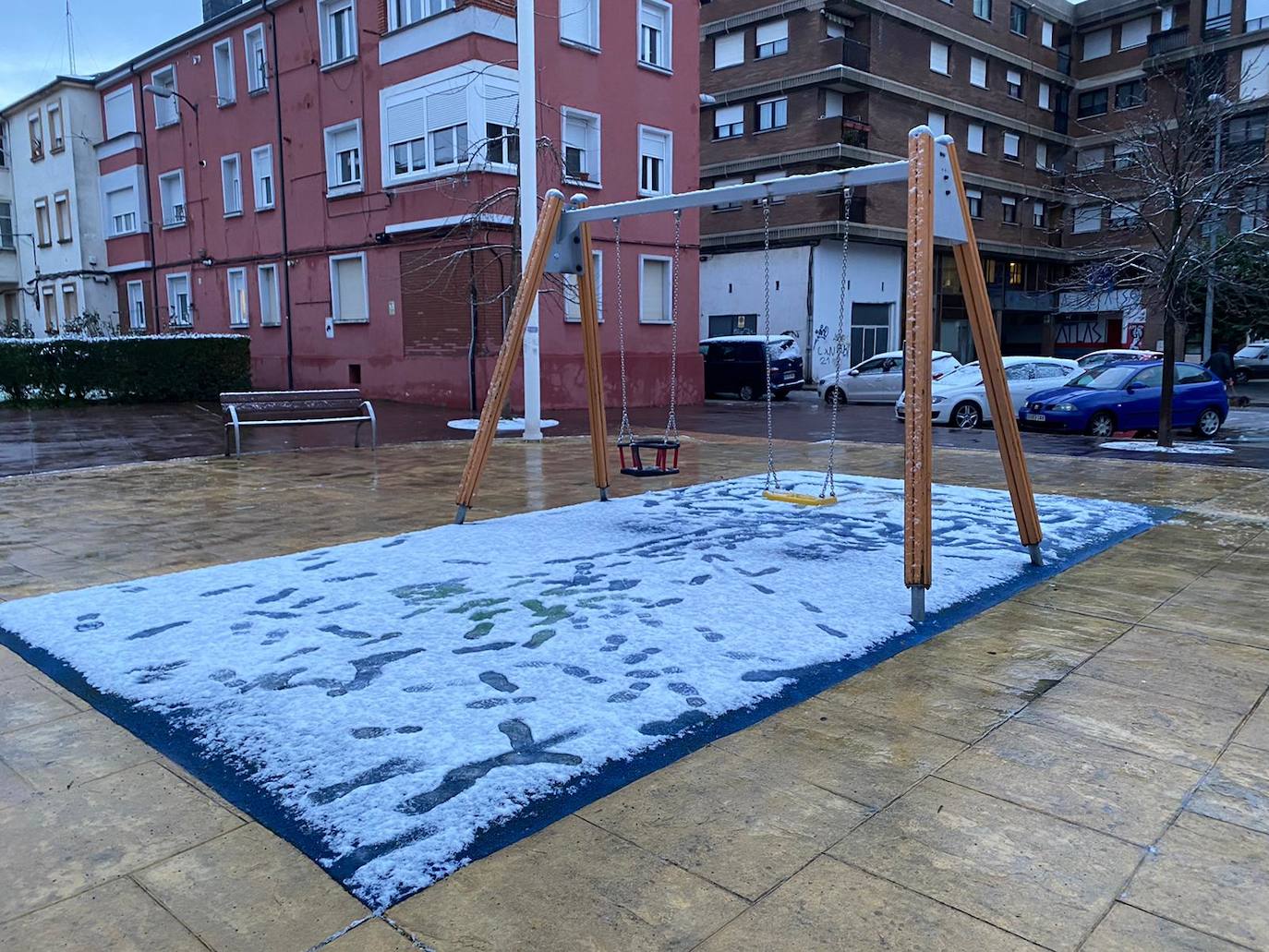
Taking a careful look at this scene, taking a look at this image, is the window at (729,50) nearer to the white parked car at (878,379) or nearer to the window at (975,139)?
the window at (975,139)

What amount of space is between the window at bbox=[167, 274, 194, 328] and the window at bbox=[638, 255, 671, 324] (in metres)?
14.4

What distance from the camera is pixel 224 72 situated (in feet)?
85.9

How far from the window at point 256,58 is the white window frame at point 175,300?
6391 millimetres

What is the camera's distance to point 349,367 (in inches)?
907

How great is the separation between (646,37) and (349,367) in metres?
10.4

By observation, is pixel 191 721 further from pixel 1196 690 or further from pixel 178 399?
pixel 178 399

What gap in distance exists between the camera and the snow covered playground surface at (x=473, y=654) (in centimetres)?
297

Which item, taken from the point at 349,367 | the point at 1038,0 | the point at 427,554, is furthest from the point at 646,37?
the point at 1038,0

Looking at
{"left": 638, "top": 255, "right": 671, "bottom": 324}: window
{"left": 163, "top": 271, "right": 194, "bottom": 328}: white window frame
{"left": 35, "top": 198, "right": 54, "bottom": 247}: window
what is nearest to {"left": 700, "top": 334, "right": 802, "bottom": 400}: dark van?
{"left": 638, "top": 255, "right": 671, "bottom": 324}: window

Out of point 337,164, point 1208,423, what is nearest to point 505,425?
point 337,164

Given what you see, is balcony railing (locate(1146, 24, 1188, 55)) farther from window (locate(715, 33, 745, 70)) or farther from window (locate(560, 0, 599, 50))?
window (locate(560, 0, 599, 50))

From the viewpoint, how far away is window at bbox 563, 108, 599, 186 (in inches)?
814

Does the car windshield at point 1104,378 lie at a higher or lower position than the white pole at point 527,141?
lower

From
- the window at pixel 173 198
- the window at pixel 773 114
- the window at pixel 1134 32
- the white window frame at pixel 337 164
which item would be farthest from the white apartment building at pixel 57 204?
the window at pixel 1134 32
